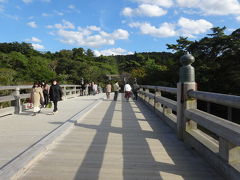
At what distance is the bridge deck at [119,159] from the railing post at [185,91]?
357mm

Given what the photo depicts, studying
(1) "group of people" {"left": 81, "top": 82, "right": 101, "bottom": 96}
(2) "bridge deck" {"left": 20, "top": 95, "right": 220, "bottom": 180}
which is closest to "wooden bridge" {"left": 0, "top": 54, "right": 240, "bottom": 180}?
(2) "bridge deck" {"left": 20, "top": 95, "right": 220, "bottom": 180}

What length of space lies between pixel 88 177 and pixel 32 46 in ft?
270

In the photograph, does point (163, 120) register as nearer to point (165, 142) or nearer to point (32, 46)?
point (165, 142)

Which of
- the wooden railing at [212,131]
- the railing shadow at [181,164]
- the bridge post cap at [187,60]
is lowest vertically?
the railing shadow at [181,164]

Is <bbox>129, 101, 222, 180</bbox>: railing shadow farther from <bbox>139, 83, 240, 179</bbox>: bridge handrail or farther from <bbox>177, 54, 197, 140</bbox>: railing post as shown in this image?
<bbox>177, 54, 197, 140</bbox>: railing post

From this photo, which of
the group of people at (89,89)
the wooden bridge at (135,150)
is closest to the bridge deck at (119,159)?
the wooden bridge at (135,150)

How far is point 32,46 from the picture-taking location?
81.0m

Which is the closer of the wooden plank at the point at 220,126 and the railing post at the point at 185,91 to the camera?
the wooden plank at the point at 220,126

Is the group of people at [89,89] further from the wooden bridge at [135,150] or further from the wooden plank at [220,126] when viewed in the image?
the wooden plank at [220,126]

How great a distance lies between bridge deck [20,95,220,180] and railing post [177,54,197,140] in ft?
1.17

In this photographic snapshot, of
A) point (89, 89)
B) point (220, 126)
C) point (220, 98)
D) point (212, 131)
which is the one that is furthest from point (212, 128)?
point (89, 89)

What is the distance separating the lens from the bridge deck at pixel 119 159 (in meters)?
3.35

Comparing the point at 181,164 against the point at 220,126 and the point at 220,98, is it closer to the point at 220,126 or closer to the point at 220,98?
the point at 220,126

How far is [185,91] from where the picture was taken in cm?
500
